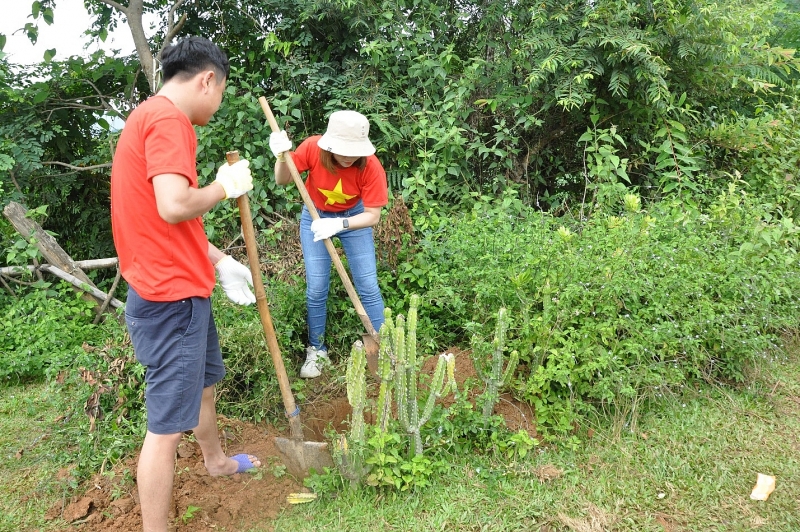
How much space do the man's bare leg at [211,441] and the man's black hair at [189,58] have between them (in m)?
1.39

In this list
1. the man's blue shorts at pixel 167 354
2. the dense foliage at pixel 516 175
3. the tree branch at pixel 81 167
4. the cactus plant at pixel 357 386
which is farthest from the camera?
the tree branch at pixel 81 167

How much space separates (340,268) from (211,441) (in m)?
1.21

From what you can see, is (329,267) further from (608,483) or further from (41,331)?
(41,331)

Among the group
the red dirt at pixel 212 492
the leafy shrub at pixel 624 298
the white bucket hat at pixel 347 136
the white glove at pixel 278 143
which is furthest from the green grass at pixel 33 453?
the leafy shrub at pixel 624 298

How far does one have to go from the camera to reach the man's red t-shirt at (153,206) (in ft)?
6.56

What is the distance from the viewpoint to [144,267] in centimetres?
214

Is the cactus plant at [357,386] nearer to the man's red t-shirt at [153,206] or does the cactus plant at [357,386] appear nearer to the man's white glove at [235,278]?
the man's white glove at [235,278]

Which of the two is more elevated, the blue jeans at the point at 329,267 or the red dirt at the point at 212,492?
the blue jeans at the point at 329,267

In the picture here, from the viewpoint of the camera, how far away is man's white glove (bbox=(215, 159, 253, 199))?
2.37 metres

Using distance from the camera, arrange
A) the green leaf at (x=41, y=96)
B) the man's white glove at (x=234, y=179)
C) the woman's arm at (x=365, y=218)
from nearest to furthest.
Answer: the man's white glove at (x=234, y=179), the woman's arm at (x=365, y=218), the green leaf at (x=41, y=96)

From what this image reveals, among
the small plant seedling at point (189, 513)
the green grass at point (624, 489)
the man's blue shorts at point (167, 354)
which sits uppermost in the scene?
the man's blue shorts at point (167, 354)

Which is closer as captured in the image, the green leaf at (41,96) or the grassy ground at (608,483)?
the grassy ground at (608,483)

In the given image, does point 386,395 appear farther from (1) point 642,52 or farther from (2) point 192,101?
(1) point 642,52

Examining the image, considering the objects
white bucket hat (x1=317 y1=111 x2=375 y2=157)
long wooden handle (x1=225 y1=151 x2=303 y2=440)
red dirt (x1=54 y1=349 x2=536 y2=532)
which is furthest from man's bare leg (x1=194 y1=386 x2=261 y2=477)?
white bucket hat (x1=317 y1=111 x2=375 y2=157)
